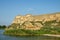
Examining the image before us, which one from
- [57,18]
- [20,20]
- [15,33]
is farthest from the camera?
[20,20]

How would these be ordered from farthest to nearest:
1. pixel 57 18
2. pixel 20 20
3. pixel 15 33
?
pixel 20 20 < pixel 57 18 < pixel 15 33

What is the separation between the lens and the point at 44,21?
85.6m

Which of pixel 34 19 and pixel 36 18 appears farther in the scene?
pixel 36 18

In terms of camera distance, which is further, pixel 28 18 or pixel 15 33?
pixel 28 18

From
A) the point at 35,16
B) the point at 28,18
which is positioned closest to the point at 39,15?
the point at 35,16

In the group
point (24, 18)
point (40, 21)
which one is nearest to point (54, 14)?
Result: point (40, 21)

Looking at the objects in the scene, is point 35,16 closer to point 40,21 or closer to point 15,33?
point 40,21

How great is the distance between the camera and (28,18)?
88.2m

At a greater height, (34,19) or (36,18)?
(36,18)

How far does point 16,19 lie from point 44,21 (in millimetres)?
15097

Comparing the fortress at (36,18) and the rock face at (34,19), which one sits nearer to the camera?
the rock face at (34,19)

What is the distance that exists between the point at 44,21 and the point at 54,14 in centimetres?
688

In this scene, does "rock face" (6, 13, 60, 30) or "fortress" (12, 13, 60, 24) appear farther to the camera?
"fortress" (12, 13, 60, 24)

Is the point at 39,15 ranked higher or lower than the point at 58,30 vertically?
higher
